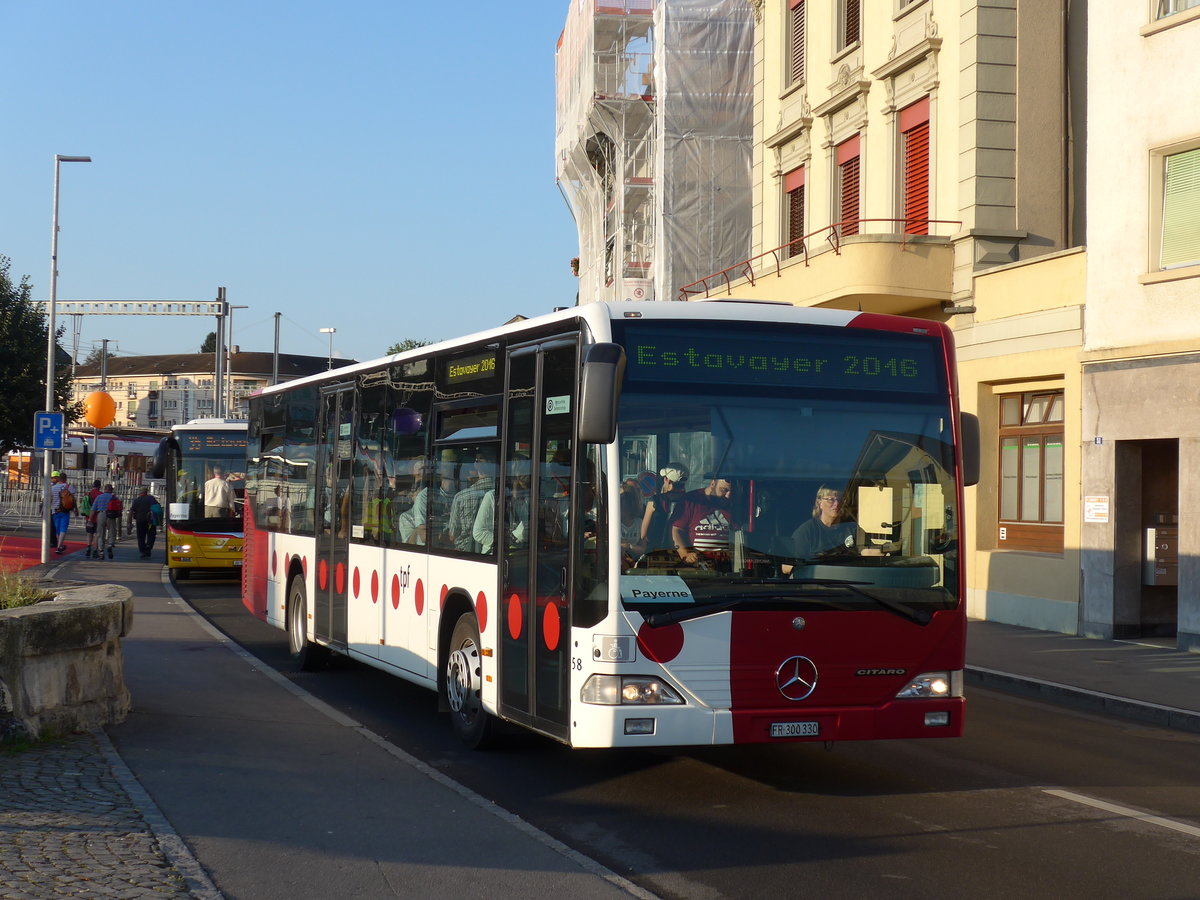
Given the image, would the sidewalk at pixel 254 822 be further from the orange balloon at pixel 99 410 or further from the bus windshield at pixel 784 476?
the orange balloon at pixel 99 410

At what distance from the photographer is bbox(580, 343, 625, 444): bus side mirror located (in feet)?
23.9

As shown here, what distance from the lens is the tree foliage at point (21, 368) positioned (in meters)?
44.4

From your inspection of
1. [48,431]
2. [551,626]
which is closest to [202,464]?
[48,431]

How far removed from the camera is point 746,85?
112ft

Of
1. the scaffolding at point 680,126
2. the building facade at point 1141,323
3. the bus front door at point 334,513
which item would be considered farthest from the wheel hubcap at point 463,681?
the scaffolding at point 680,126

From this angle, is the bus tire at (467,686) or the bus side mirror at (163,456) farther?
the bus side mirror at (163,456)

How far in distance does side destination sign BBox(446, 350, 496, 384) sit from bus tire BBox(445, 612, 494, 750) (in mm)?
1623

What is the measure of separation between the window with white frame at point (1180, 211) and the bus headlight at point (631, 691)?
39.7 feet

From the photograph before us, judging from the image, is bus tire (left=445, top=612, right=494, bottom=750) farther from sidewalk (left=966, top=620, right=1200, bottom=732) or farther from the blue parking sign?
the blue parking sign

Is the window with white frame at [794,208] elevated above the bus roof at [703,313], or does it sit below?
A: above

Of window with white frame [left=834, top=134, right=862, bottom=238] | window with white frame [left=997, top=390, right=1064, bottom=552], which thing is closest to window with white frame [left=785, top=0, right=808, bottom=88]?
window with white frame [left=834, top=134, right=862, bottom=238]

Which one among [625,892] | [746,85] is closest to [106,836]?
[625,892]

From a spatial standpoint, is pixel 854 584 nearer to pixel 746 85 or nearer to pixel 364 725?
pixel 364 725

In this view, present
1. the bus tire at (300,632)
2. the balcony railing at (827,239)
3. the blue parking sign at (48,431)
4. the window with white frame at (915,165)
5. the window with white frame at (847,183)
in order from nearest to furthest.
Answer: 1. the bus tire at (300,632)
2. the balcony railing at (827,239)
3. the window with white frame at (915,165)
4. the window with white frame at (847,183)
5. the blue parking sign at (48,431)
